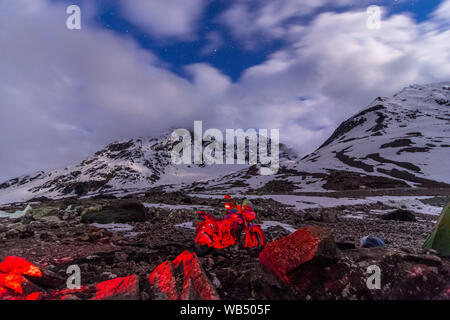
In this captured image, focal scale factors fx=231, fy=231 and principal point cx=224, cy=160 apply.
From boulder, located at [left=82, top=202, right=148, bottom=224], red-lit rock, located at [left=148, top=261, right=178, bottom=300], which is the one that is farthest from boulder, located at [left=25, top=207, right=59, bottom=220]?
red-lit rock, located at [left=148, top=261, right=178, bottom=300]

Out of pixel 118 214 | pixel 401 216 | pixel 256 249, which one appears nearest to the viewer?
pixel 256 249

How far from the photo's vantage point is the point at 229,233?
609cm

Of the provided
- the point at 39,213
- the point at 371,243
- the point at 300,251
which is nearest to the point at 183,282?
the point at 300,251

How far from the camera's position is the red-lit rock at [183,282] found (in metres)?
3.22

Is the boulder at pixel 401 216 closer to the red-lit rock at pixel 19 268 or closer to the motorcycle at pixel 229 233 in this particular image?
the motorcycle at pixel 229 233

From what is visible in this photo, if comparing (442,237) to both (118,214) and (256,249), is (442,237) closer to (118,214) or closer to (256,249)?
(256,249)

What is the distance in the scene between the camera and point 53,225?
32.1ft

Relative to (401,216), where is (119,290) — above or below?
above

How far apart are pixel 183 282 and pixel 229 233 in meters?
2.66

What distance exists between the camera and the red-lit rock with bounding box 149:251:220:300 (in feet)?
10.6

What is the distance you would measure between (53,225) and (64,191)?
214712 millimetres

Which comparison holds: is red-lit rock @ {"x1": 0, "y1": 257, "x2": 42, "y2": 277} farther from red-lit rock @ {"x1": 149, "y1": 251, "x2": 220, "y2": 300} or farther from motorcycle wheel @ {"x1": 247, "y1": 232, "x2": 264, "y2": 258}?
motorcycle wheel @ {"x1": 247, "y1": 232, "x2": 264, "y2": 258}
